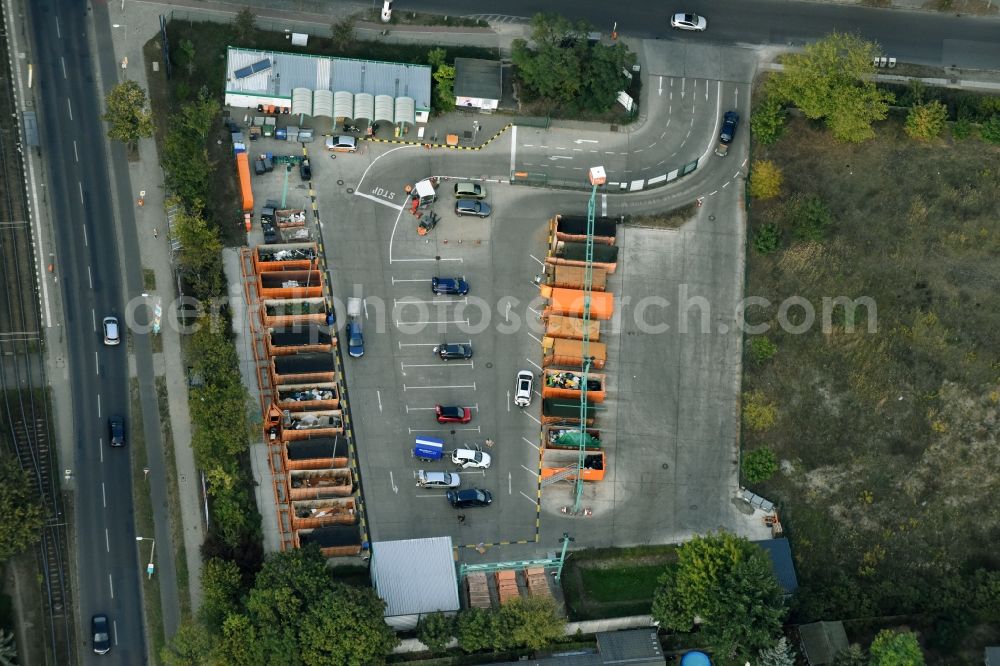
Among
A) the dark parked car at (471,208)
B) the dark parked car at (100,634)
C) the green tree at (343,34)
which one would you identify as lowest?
the dark parked car at (100,634)

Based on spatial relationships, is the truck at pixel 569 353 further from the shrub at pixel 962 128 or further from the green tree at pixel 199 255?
the shrub at pixel 962 128

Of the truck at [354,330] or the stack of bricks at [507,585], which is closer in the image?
the stack of bricks at [507,585]

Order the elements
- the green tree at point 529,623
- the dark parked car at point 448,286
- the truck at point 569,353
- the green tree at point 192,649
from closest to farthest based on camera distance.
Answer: the green tree at point 192,649
the green tree at point 529,623
the truck at point 569,353
the dark parked car at point 448,286

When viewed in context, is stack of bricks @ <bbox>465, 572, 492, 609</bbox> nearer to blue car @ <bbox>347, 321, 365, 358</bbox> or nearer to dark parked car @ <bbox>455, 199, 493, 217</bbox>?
blue car @ <bbox>347, 321, 365, 358</bbox>

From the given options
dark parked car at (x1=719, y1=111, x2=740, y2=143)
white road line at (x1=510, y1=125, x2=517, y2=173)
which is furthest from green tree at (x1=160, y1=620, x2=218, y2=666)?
dark parked car at (x1=719, y1=111, x2=740, y2=143)

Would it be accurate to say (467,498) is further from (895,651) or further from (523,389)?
(895,651)

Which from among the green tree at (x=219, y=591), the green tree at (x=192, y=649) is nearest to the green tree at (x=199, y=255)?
the green tree at (x=219, y=591)
